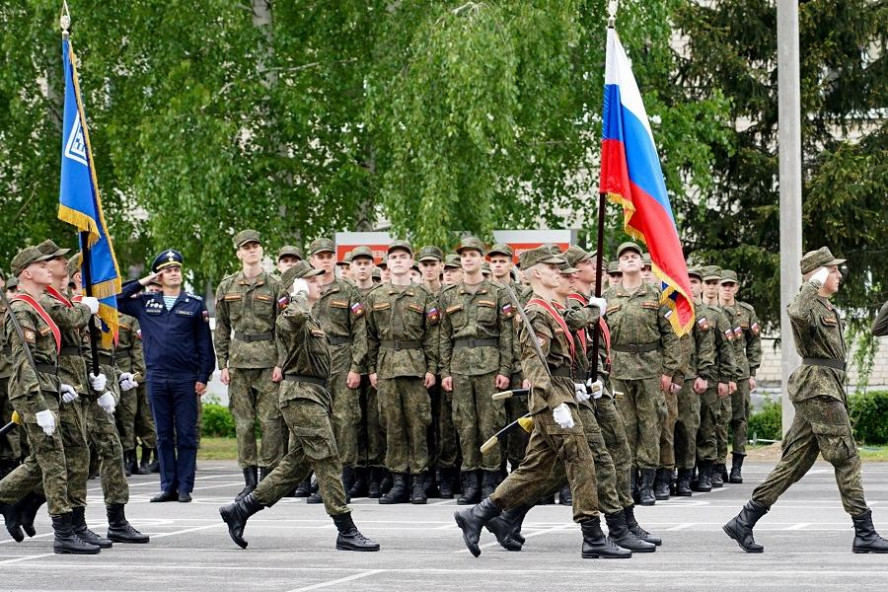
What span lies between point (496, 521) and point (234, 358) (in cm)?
445

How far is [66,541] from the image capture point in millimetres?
11617

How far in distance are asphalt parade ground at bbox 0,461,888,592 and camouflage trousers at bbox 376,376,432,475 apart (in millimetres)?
735

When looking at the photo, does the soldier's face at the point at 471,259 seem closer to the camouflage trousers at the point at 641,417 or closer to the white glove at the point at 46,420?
the camouflage trousers at the point at 641,417

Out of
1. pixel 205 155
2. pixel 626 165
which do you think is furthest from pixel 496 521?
pixel 205 155

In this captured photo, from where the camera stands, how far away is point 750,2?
2662 cm

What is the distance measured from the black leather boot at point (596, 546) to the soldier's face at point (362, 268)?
5687mm

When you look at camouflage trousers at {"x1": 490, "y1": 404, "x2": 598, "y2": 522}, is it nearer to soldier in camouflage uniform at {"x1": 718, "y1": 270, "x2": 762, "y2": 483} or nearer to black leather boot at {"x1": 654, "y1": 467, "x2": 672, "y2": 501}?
black leather boot at {"x1": 654, "y1": 467, "x2": 672, "y2": 501}

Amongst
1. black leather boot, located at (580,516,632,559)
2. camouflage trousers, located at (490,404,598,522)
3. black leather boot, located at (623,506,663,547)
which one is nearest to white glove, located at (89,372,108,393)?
camouflage trousers, located at (490,404,598,522)

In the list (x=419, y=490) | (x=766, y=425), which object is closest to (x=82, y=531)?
(x=419, y=490)

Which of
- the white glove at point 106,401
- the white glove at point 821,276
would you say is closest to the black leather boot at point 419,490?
the white glove at point 106,401

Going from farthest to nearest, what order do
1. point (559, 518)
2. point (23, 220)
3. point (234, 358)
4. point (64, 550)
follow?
point (23, 220)
point (234, 358)
point (559, 518)
point (64, 550)

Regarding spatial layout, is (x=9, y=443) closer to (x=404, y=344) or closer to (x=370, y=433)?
(x=370, y=433)

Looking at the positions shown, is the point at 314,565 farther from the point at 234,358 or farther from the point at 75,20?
the point at 75,20

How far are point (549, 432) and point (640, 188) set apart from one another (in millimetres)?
1952
